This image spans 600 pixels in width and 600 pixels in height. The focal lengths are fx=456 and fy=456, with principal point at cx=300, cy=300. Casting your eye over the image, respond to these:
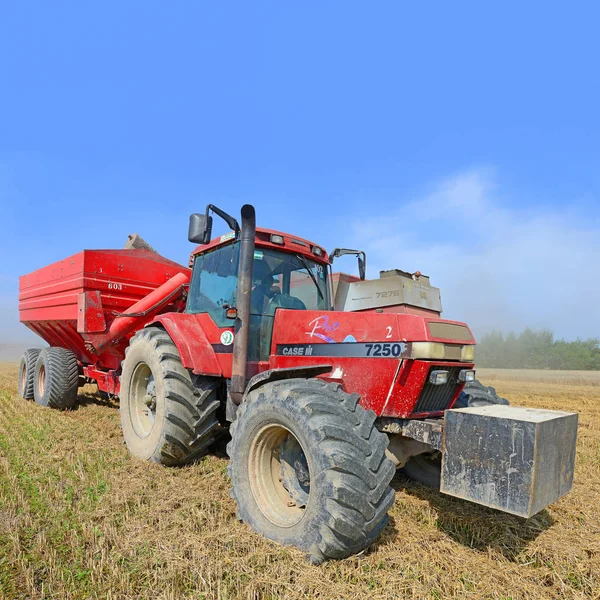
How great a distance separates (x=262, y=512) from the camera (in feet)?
10.7

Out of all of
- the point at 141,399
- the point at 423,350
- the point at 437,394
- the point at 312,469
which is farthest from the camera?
the point at 141,399

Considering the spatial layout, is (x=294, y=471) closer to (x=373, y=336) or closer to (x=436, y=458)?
(x=373, y=336)

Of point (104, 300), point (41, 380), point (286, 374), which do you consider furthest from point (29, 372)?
point (286, 374)

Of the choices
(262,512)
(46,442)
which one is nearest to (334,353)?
(262,512)

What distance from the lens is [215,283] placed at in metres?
4.77

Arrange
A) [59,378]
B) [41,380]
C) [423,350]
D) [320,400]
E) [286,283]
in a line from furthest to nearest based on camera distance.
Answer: [41,380] < [59,378] < [286,283] < [423,350] < [320,400]

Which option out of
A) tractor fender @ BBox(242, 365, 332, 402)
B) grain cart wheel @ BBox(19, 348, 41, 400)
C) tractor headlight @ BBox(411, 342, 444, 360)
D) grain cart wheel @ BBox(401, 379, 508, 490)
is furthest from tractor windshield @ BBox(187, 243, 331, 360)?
grain cart wheel @ BBox(19, 348, 41, 400)

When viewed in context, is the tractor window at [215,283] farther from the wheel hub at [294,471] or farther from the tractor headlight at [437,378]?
the tractor headlight at [437,378]

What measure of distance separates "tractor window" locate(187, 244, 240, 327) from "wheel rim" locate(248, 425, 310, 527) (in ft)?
4.38

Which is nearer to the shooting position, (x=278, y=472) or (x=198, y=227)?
(x=278, y=472)

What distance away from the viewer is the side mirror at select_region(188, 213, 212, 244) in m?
3.82

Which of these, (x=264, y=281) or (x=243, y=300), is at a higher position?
(x=264, y=281)

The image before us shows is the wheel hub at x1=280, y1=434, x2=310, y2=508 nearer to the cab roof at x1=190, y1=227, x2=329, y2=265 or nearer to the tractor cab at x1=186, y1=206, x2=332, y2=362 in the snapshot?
the tractor cab at x1=186, y1=206, x2=332, y2=362

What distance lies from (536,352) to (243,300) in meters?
53.5
